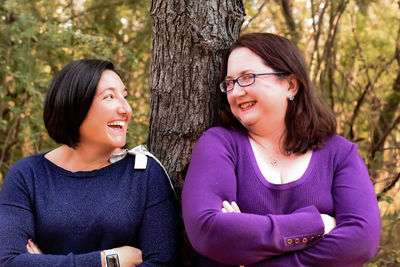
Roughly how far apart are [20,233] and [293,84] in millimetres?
1477

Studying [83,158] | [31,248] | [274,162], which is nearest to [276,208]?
[274,162]

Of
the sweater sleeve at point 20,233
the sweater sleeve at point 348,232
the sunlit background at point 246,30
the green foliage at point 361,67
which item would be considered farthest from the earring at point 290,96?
the green foliage at point 361,67

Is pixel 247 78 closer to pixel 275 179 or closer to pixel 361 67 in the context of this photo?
pixel 275 179

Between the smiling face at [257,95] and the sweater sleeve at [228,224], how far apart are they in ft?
0.90

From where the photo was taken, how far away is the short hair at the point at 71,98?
2.40 m

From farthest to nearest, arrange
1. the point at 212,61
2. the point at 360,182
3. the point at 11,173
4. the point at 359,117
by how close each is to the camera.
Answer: the point at 359,117 < the point at 212,61 < the point at 11,173 < the point at 360,182

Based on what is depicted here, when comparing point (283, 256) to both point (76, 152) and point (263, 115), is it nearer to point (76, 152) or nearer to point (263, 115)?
point (263, 115)

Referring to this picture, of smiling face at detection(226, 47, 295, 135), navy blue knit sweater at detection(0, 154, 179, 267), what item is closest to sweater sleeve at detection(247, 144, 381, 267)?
smiling face at detection(226, 47, 295, 135)

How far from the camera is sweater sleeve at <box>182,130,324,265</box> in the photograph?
206 cm

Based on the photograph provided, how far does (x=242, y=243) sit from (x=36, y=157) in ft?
3.85

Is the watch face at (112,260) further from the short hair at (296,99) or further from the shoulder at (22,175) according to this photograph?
the short hair at (296,99)

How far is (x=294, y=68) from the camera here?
241 centimetres

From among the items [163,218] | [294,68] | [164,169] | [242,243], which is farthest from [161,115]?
[242,243]

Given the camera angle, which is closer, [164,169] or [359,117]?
[164,169]
